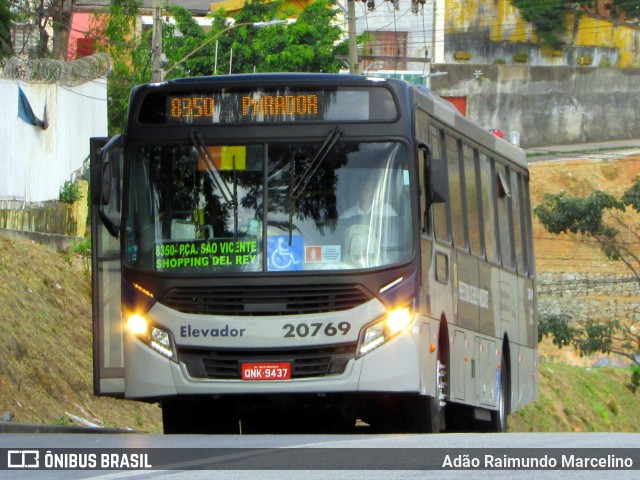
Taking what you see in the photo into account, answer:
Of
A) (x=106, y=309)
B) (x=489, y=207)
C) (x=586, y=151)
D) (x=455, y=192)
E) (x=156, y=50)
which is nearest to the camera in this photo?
(x=106, y=309)

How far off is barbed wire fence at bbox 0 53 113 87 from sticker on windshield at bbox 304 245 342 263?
40.8ft

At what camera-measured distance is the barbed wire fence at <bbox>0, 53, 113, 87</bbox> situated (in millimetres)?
25188

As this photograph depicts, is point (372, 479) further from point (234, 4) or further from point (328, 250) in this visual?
point (234, 4)

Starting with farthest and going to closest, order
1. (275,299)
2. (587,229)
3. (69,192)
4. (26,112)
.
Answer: (587,229) → (69,192) → (26,112) → (275,299)

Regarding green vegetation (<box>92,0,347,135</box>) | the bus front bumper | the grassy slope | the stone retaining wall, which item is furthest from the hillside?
the stone retaining wall

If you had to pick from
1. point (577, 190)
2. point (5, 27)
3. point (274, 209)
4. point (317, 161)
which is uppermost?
point (5, 27)

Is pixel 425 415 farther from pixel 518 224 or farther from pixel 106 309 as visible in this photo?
pixel 518 224

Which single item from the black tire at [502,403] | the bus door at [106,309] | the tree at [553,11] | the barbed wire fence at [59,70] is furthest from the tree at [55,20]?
the tree at [553,11]

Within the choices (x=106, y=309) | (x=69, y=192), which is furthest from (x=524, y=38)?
(x=106, y=309)

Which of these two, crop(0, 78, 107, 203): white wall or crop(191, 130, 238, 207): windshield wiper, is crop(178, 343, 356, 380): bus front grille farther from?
crop(0, 78, 107, 203): white wall

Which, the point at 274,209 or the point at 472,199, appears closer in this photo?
the point at 274,209

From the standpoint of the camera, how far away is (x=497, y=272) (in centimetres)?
1661

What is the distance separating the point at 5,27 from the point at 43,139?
1066 centimetres

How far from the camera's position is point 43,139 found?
84.9 ft
